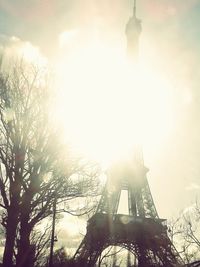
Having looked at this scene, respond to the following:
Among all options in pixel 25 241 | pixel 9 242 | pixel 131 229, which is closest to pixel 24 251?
pixel 25 241

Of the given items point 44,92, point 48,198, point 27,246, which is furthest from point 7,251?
point 44,92

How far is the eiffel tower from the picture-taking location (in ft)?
128

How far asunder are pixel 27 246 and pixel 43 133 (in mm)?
3915

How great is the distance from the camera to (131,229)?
4141 centimetres

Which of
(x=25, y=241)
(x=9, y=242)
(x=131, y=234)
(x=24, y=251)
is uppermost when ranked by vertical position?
(x=131, y=234)

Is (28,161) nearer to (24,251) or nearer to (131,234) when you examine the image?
(24,251)

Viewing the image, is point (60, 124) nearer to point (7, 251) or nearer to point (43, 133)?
point (43, 133)

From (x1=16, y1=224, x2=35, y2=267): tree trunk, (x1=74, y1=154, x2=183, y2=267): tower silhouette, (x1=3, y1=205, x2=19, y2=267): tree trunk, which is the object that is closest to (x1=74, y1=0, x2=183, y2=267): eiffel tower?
(x1=74, y1=154, x2=183, y2=267): tower silhouette

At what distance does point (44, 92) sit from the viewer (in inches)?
494

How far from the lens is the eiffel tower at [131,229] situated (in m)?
39.1

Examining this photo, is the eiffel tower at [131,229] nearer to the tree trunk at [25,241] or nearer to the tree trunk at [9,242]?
the tree trunk at [25,241]

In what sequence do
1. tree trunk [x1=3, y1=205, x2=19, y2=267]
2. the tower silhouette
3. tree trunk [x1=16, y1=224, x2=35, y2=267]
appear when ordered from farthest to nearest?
the tower silhouette
tree trunk [x1=16, y1=224, x2=35, y2=267]
tree trunk [x1=3, y1=205, x2=19, y2=267]

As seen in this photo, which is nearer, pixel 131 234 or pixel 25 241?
pixel 25 241

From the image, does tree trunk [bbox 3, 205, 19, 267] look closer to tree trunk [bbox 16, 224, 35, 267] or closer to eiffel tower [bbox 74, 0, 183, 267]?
tree trunk [bbox 16, 224, 35, 267]
